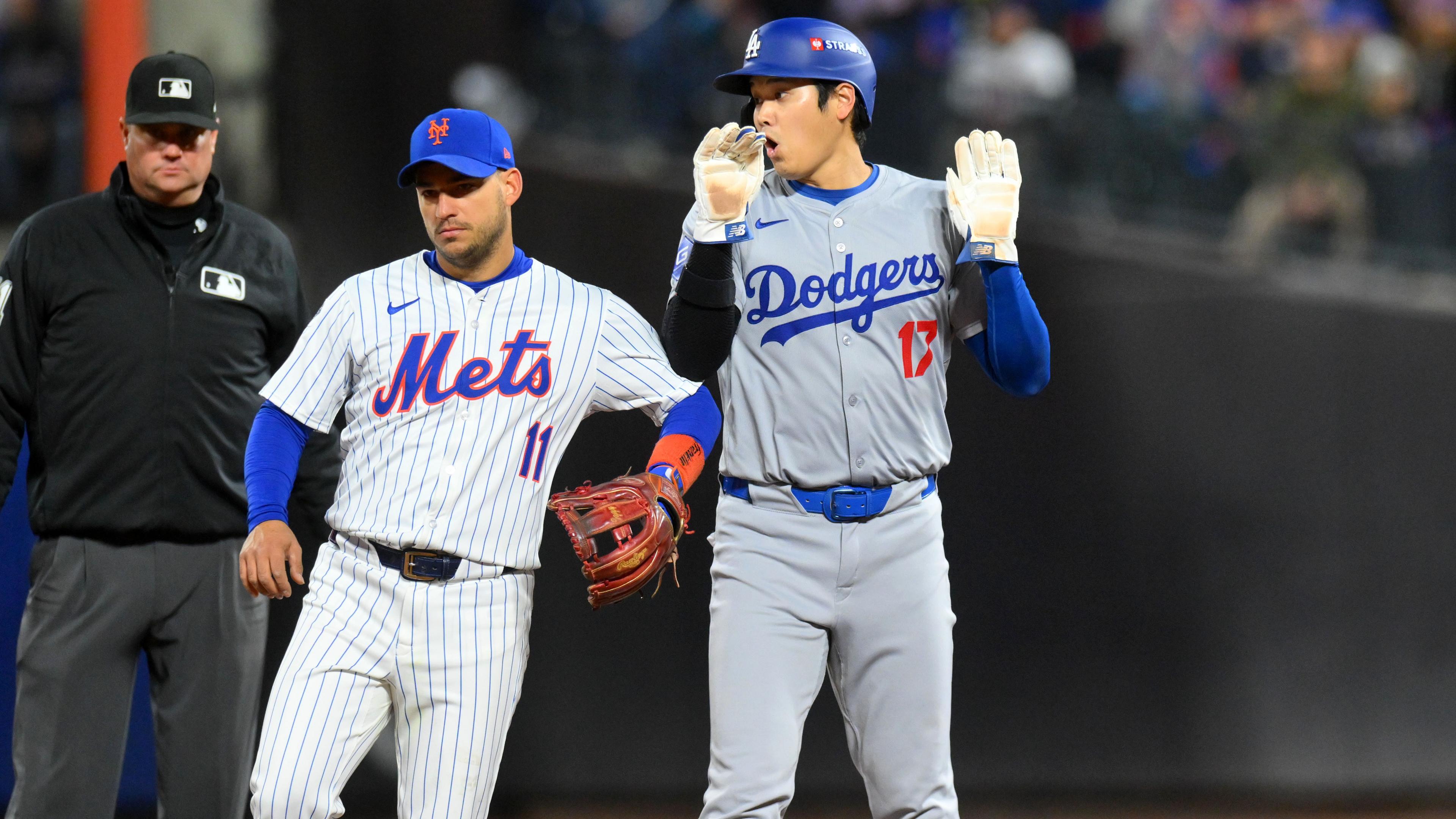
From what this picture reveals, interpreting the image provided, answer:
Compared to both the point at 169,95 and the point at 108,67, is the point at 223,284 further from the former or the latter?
the point at 108,67

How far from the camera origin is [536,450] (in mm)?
2965

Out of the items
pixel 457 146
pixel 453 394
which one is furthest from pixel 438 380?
pixel 457 146

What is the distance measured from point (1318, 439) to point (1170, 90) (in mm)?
1970

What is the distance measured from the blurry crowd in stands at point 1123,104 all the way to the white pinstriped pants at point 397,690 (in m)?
3.20

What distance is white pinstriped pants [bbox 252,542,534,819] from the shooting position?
Answer: 2.74 meters

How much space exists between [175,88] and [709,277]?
1554 mm

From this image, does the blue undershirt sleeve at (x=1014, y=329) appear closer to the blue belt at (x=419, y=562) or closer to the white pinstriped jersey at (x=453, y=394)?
the white pinstriped jersey at (x=453, y=394)

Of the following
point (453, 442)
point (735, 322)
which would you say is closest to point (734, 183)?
point (735, 322)

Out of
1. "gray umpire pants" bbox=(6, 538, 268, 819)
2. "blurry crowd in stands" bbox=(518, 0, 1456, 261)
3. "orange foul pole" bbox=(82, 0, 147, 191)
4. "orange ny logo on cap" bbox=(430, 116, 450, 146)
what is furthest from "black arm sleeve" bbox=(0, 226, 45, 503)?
"orange foul pole" bbox=(82, 0, 147, 191)

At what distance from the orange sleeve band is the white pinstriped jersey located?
0.10 metres

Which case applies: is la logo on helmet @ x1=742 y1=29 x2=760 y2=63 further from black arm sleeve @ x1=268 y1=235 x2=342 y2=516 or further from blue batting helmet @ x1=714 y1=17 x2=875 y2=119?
black arm sleeve @ x1=268 y1=235 x2=342 y2=516

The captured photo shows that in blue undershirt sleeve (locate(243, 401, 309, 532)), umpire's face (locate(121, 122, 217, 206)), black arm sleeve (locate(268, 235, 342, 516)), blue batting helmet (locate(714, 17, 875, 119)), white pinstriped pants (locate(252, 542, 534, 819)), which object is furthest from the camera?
black arm sleeve (locate(268, 235, 342, 516))

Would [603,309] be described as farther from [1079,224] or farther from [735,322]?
[1079,224]

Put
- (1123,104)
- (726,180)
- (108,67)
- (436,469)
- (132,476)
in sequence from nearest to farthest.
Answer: (726,180), (436,469), (132,476), (108,67), (1123,104)
